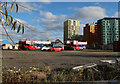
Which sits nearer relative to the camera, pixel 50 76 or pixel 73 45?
pixel 50 76

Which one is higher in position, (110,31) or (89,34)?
(110,31)

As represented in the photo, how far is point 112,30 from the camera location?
69812mm

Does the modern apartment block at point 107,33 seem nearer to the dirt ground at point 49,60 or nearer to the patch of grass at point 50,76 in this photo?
the dirt ground at point 49,60

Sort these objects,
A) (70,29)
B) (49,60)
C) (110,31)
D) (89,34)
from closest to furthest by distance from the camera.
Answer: (49,60)
(70,29)
(110,31)
(89,34)

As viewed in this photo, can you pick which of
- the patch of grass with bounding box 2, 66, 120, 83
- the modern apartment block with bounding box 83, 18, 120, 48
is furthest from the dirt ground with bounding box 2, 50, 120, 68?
the modern apartment block with bounding box 83, 18, 120, 48

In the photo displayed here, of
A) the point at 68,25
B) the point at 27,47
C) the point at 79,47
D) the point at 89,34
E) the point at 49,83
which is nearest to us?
the point at 49,83

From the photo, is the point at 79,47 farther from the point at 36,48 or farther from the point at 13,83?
the point at 13,83

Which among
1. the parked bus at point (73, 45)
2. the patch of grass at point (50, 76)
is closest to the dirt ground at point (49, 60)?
the patch of grass at point (50, 76)

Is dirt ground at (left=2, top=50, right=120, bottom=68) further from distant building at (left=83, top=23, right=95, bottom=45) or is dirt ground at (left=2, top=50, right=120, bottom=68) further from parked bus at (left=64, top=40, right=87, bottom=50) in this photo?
distant building at (left=83, top=23, right=95, bottom=45)

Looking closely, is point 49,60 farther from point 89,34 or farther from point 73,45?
point 89,34

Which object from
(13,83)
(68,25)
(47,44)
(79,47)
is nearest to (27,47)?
(47,44)

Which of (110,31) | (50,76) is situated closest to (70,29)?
(110,31)

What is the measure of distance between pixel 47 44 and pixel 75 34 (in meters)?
48.8

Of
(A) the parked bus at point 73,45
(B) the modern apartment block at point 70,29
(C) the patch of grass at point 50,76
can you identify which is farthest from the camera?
(B) the modern apartment block at point 70,29
